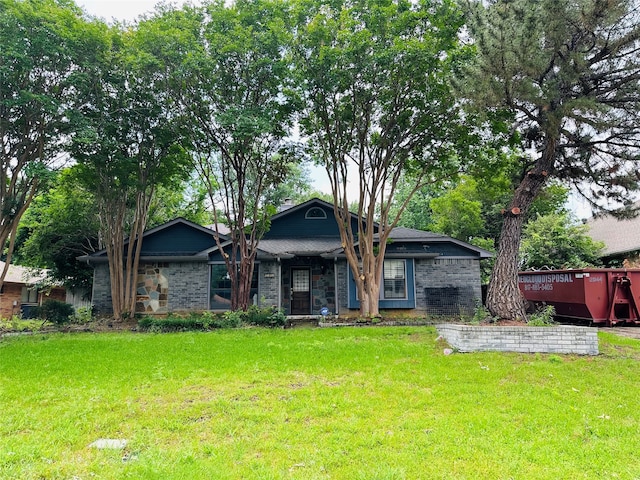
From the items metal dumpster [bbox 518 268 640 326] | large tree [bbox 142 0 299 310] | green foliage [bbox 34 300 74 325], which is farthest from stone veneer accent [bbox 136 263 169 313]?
metal dumpster [bbox 518 268 640 326]

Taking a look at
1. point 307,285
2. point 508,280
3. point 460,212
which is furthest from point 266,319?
point 460,212

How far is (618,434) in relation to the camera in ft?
12.1

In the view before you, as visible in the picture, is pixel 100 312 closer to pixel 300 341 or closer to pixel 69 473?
pixel 300 341

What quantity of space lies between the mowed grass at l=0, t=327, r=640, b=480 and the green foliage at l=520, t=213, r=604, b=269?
43.8ft

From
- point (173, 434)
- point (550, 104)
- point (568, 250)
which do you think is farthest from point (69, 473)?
point (568, 250)

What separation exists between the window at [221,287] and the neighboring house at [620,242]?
15820mm

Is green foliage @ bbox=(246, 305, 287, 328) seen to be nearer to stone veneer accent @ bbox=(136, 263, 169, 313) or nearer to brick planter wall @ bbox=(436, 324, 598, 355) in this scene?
stone veneer accent @ bbox=(136, 263, 169, 313)

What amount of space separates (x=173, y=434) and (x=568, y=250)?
20464 mm

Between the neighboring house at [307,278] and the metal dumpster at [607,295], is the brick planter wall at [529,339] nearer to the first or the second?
the metal dumpster at [607,295]

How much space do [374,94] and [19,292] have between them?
70.2 ft

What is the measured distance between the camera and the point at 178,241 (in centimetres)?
1523

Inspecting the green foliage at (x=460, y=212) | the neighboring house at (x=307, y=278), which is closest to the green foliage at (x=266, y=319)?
the neighboring house at (x=307, y=278)

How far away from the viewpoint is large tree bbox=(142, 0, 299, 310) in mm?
10641

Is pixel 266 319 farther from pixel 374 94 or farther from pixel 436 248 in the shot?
pixel 374 94
